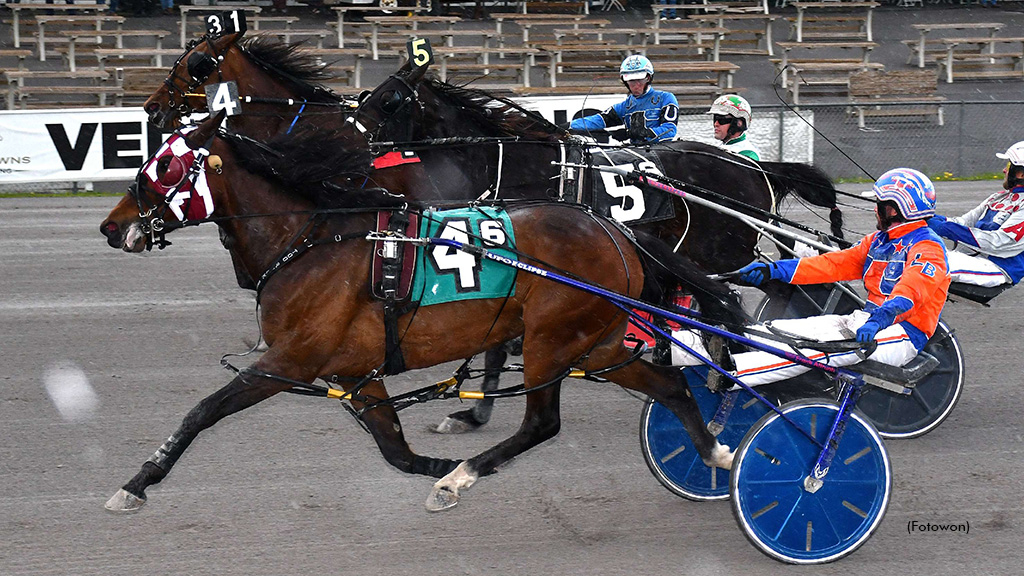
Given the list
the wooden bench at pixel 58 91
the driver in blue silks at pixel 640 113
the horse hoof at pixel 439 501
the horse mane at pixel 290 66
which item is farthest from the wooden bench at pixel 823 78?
the horse hoof at pixel 439 501

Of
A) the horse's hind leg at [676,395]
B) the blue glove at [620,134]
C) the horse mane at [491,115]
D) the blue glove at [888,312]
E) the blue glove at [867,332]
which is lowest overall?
the horse's hind leg at [676,395]

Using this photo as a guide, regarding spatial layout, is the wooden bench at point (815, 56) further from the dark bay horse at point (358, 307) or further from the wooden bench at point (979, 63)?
the dark bay horse at point (358, 307)

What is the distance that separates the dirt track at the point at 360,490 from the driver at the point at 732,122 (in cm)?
187

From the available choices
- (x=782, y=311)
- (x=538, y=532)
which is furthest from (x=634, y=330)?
(x=538, y=532)

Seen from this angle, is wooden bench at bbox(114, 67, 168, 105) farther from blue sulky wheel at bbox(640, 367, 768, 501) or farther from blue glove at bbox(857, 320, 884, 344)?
blue glove at bbox(857, 320, 884, 344)

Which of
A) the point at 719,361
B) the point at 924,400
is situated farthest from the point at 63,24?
the point at 719,361

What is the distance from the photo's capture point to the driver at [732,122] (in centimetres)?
708

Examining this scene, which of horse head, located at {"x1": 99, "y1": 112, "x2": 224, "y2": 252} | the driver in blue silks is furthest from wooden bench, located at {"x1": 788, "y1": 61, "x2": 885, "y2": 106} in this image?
horse head, located at {"x1": 99, "y1": 112, "x2": 224, "y2": 252}

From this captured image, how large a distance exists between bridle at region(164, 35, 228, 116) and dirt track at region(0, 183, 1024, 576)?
1586mm

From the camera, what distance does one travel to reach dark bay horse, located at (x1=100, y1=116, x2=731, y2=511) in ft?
14.1

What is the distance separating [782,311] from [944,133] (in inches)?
448

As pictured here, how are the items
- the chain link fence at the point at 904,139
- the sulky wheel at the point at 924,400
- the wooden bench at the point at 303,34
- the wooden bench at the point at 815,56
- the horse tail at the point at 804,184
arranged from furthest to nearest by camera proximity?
the wooden bench at the point at 815,56 → the wooden bench at the point at 303,34 → the chain link fence at the point at 904,139 → the horse tail at the point at 804,184 → the sulky wheel at the point at 924,400

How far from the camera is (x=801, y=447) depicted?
4184 mm

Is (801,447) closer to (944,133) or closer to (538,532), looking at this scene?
(538,532)
